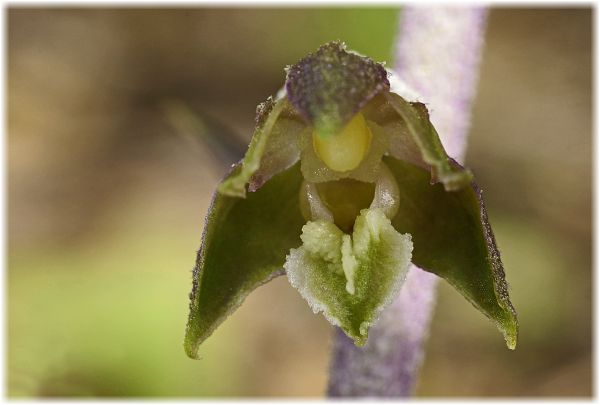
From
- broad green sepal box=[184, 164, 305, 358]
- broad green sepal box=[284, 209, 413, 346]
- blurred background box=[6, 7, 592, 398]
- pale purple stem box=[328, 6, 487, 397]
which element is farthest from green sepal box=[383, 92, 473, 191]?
blurred background box=[6, 7, 592, 398]

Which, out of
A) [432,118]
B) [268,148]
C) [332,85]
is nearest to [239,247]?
[268,148]

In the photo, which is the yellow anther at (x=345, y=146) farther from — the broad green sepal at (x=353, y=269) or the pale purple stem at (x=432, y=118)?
the pale purple stem at (x=432, y=118)

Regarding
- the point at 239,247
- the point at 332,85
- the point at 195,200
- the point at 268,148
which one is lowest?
the point at 195,200

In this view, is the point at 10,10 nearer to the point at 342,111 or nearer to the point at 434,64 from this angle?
the point at 434,64

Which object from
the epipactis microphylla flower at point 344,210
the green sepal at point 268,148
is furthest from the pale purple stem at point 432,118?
the green sepal at point 268,148

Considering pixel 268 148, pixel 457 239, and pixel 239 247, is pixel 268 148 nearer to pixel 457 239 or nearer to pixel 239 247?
pixel 239 247

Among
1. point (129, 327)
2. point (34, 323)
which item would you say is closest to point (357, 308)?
point (129, 327)
